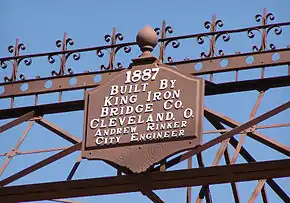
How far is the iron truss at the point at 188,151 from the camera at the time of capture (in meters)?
18.8

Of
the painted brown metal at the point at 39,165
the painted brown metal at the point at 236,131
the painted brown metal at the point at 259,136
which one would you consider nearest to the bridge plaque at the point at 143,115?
the painted brown metal at the point at 236,131

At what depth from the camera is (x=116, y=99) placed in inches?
768

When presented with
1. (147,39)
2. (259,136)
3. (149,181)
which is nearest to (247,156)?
(259,136)

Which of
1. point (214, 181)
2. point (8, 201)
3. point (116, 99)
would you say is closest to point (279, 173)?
point (214, 181)

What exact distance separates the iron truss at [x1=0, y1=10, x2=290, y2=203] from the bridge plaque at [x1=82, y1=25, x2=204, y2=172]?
19 cm

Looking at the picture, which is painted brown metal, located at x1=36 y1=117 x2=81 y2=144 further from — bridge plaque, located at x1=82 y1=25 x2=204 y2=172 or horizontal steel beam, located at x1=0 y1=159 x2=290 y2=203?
horizontal steel beam, located at x1=0 y1=159 x2=290 y2=203

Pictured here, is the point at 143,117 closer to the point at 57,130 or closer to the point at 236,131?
the point at 236,131

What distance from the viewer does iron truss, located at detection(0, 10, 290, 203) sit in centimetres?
1878

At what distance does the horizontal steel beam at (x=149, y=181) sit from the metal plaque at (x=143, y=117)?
22 centimetres

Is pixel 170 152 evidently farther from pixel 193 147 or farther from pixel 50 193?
pixel 50 193

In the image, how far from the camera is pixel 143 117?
19219 mm

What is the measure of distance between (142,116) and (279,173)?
6.37 ft

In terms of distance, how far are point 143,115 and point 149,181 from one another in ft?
2.76

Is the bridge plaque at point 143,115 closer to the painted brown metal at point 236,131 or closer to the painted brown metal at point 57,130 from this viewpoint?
the painted brown metal at point 236,131
